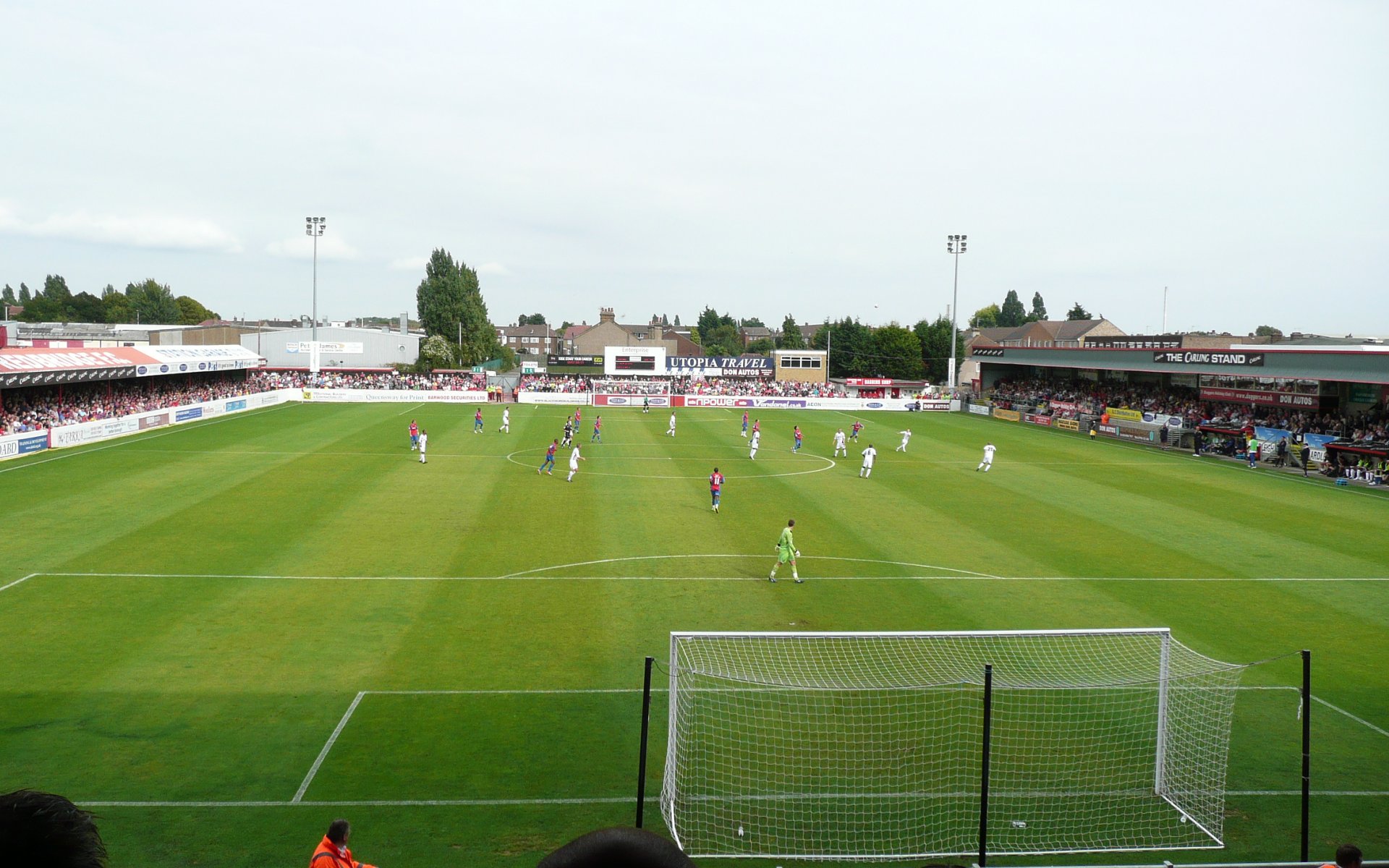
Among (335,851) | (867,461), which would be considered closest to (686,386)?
(867,461)

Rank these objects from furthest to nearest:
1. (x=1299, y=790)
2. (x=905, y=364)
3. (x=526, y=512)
Answer: (x=905, y=364), (x=526, y=512), (x=1299, y=790)

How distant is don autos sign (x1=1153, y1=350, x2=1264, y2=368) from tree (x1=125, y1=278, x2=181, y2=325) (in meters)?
145

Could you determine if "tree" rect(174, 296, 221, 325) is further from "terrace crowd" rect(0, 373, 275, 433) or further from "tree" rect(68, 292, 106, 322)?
"terrace crowd" rect(0, 373, 275, 433)

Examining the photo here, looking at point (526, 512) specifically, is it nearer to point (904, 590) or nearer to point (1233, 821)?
point (904, 590)

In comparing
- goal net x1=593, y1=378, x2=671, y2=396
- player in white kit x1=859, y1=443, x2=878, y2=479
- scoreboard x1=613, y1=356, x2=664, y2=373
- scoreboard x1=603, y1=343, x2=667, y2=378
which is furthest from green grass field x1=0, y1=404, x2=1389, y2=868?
scoreboard x1=613, y1=356, x2=664, y2=373

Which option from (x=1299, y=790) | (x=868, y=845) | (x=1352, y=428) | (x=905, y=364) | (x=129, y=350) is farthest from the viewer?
(x=905, y=364)

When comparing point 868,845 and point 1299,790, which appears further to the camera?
point 1299,790

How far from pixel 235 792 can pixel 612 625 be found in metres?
8.04

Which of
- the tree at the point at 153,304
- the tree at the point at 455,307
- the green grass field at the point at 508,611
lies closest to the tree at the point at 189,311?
the tree at the point at 153,304

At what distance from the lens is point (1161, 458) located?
4778 cm

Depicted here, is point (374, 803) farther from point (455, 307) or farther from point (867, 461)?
point (455, 307)

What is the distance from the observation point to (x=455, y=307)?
11638 cm

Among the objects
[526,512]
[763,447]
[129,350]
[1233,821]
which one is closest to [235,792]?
[1233,821]

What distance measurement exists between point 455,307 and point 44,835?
119m
